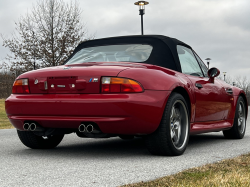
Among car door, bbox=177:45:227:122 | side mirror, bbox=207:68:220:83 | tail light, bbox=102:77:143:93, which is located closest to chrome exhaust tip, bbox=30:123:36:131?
tail light, bbox=102:77:143:93

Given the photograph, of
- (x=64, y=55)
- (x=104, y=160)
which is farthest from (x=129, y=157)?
(x=64, y=55)

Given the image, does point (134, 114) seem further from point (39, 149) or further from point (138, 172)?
point (39, 149)

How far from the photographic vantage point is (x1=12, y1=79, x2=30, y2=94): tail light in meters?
4.90

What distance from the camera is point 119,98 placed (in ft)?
14.4

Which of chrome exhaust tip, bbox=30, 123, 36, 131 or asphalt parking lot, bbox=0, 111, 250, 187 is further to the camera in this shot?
chrome exhaust tip, bbox=30, 123, 36, 131

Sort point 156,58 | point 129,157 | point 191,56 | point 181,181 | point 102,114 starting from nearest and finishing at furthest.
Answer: point 181,181
point 102,114
point 129,157
point 156,58
point 191,56

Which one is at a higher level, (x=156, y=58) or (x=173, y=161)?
(x=156, y=58)

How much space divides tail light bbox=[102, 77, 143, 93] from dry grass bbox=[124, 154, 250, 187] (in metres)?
1.07

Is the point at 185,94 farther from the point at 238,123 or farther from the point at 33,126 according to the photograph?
the point at 238,123

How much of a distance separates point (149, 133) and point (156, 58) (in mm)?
1163

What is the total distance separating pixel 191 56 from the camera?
6273mm

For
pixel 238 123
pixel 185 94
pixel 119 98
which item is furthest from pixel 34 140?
pixel 238 123

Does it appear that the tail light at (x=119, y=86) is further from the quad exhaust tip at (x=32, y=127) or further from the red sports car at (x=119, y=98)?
the quad exhaust tip at (x=32, y=127)

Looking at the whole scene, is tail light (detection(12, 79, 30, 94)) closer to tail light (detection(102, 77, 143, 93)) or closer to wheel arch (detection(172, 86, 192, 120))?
tail light (detection(102, 77, 143, 93))
